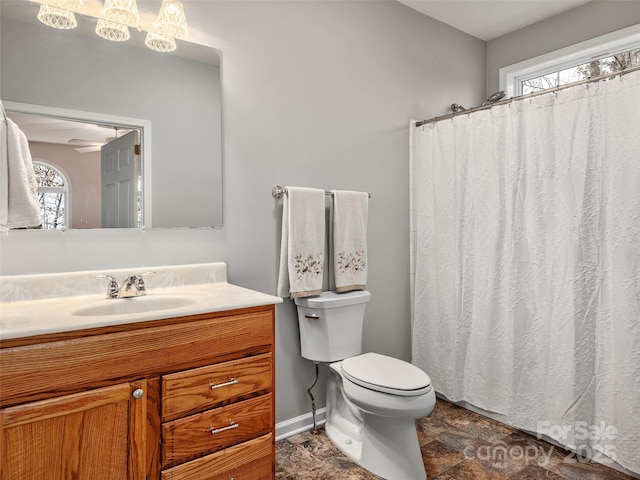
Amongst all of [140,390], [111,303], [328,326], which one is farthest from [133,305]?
[328,326]

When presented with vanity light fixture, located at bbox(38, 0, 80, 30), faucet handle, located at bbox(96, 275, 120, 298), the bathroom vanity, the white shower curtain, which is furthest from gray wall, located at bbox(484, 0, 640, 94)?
faucet handle, located at bbox(96, 275, 120, 298)

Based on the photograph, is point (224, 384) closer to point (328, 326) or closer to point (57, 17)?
point (328, 326)

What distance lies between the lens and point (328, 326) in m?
2.12

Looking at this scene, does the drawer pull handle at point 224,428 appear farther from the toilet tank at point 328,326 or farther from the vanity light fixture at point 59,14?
the vanity light fixture at point 59,14

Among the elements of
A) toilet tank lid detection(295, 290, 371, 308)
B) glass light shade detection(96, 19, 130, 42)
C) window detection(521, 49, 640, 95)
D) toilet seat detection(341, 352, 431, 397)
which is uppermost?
window detection(521, 49, 640, 95)

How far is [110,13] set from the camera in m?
1.68

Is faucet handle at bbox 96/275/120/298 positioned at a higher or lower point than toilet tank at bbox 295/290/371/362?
higher

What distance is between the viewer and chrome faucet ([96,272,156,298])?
63.4 inches

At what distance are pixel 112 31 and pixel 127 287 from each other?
104cm

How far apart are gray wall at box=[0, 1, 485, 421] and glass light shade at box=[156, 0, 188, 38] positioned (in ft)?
0.28

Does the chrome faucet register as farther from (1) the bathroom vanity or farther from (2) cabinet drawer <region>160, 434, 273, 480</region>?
(2) cabinet drawer <region>160, 434, 273, 480</region>

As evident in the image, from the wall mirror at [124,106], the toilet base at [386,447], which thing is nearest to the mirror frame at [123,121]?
the wall mirror at [124,106]

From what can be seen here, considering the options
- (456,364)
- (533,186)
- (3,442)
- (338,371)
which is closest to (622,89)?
(533,186)

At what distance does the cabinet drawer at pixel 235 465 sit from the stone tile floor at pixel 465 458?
37 cm
